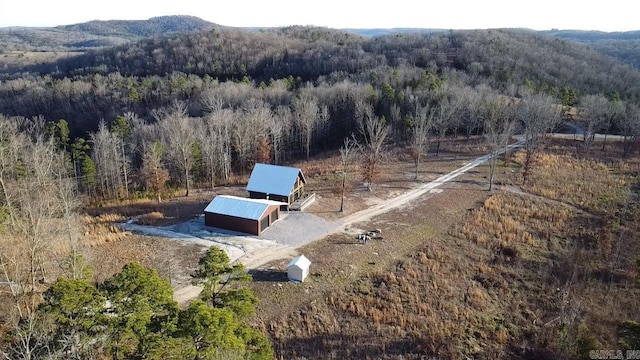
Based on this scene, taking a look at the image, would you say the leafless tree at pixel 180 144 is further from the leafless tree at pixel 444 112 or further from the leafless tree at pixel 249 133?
the leafless tree at pixel 444 112

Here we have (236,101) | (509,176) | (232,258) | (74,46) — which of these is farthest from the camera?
(74,46)

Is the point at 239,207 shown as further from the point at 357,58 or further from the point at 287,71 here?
the point at 357,58

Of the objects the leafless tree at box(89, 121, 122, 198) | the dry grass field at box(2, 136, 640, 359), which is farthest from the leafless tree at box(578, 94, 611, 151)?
the leafless tree at box(89, 121, 122, 198)

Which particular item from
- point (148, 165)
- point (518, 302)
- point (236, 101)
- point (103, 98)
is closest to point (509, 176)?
point (518, 302)

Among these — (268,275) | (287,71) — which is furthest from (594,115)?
(287,71)

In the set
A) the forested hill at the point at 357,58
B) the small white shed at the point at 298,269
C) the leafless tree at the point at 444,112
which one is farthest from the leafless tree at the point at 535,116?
the small white shed at the point at 298,269

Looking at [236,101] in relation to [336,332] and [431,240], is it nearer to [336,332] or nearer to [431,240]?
[431,240]
